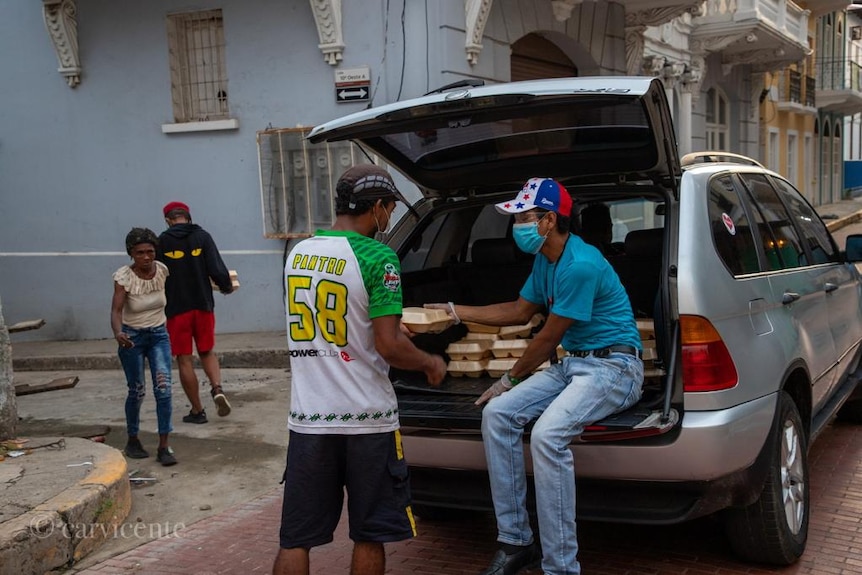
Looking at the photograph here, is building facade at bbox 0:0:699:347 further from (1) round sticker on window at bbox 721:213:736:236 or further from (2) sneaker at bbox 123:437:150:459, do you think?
(1) round sticker on window at bbox 721:213:736:236

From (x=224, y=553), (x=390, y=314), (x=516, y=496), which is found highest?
(x=390, y=314)

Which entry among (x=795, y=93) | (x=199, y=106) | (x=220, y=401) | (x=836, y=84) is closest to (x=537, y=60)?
(x=199, y=106)

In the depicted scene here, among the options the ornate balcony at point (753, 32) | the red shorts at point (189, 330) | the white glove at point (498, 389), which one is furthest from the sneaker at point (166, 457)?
the ornate balcony at point (753, 32)

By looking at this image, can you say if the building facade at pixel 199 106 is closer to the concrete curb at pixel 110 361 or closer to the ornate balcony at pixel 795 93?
the concrete curb at pixel 110 361

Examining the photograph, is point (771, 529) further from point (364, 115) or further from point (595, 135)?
point (364, 115)

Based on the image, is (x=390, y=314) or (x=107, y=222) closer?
(x=390, y=314)

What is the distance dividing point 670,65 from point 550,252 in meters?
12.8

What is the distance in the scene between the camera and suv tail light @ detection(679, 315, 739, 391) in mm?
3502

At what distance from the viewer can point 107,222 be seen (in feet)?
37.3

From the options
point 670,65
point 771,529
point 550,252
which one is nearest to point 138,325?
point 550,252

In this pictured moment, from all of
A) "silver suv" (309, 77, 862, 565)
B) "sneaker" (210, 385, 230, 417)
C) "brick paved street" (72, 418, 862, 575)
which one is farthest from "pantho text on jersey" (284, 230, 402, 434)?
"sneaker" (210, 385, 230, 417)

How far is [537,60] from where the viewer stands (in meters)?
12.0

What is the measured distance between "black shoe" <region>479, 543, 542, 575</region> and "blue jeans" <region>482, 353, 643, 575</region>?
0.15 feet

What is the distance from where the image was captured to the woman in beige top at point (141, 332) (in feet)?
19.7
